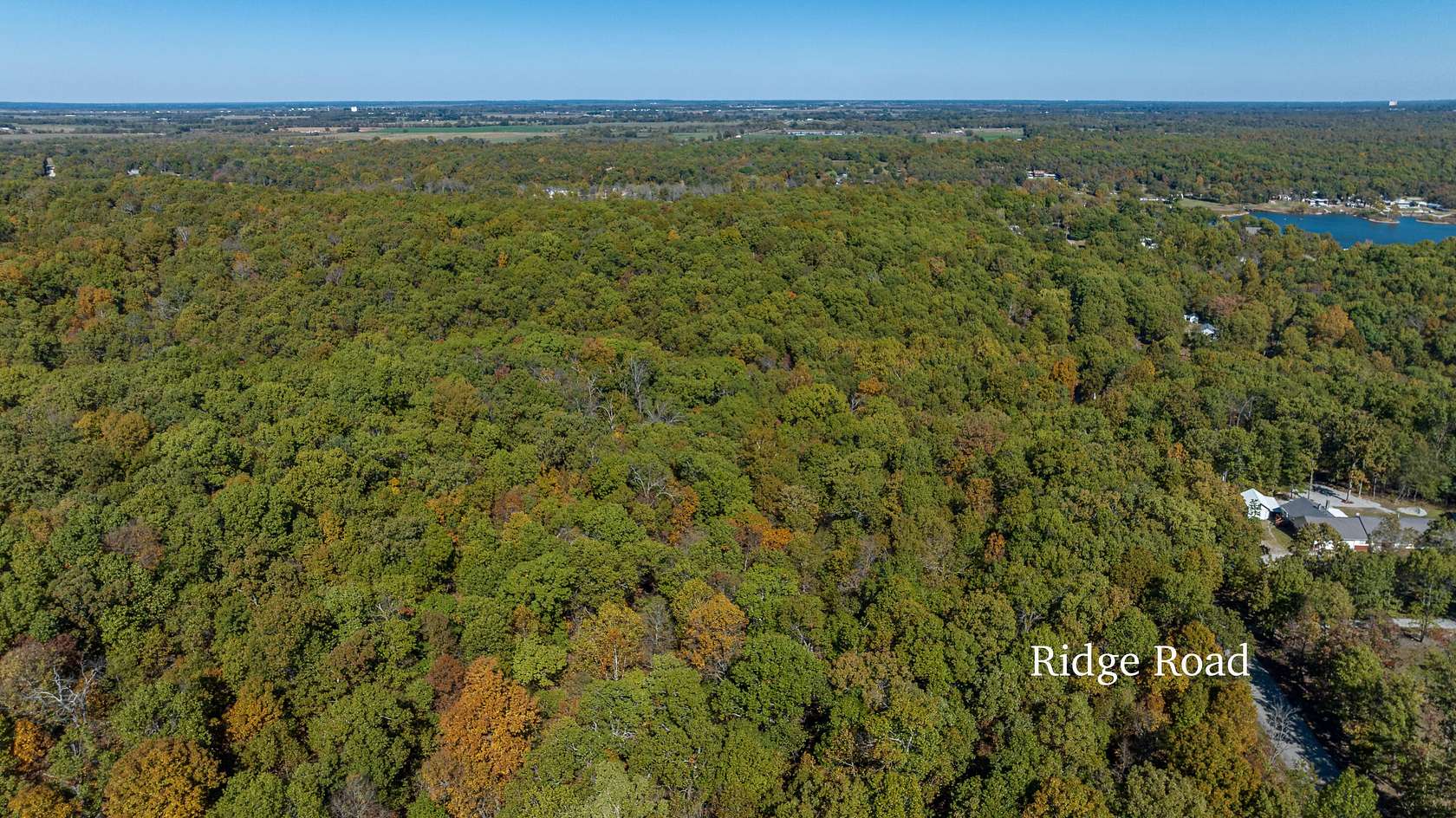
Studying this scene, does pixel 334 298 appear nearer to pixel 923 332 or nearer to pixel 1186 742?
pixel 923 332

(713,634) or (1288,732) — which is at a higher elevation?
(713,634)

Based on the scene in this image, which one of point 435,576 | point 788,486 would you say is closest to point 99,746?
point 435,576

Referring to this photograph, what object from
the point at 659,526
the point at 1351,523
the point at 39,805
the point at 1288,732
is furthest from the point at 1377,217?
the point at 39,805

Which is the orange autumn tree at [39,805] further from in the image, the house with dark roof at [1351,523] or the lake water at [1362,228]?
the lake water at [1362,228]

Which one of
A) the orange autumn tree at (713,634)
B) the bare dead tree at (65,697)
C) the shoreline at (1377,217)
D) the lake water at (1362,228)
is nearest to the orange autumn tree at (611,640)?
the orange autumn tree at (713,634)

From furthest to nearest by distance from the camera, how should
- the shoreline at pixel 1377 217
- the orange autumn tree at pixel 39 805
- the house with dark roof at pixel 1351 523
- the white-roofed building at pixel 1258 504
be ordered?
the shoreline at pixel 1377 217
the white-roofed building at pixel 1258 504
the house with dark roof at pixel 1351 523
the orange autumn tree at pixel 39 805

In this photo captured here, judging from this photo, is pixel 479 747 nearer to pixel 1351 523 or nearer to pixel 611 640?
pixel 611 640

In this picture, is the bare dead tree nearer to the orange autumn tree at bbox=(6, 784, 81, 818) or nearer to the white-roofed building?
the orange autumn tree at bbox=(6, 784, 81, 818)
